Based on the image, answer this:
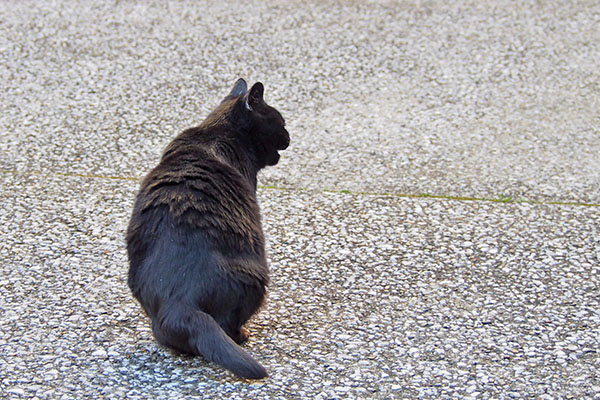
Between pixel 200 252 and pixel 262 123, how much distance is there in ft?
3.21

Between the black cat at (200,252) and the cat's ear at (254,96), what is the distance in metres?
0.30

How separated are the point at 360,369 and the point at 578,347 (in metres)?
1.03

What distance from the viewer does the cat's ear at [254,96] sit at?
386 centimetres

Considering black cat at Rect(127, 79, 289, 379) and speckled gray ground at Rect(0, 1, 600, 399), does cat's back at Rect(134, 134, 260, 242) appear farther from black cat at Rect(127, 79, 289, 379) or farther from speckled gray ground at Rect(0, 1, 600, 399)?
speckled gray ground at Rect(0, 1, 600, 399)

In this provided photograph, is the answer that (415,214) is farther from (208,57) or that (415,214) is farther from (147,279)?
(208,57)

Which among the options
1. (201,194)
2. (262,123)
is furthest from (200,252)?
(262,123)

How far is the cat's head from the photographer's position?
3.87 m

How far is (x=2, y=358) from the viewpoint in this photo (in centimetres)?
332

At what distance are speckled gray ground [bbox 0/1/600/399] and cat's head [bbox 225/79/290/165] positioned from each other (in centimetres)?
66

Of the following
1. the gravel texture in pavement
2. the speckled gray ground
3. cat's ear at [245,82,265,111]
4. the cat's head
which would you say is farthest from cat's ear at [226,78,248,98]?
the gravel texture in pavement

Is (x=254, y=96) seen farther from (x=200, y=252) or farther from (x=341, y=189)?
(x=341, y=189)

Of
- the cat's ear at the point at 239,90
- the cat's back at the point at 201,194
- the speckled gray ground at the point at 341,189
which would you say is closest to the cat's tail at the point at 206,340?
the speckled gray ground at the point at 341,189

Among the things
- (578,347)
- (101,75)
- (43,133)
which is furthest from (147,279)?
(101,75)

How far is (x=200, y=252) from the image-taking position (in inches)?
126
